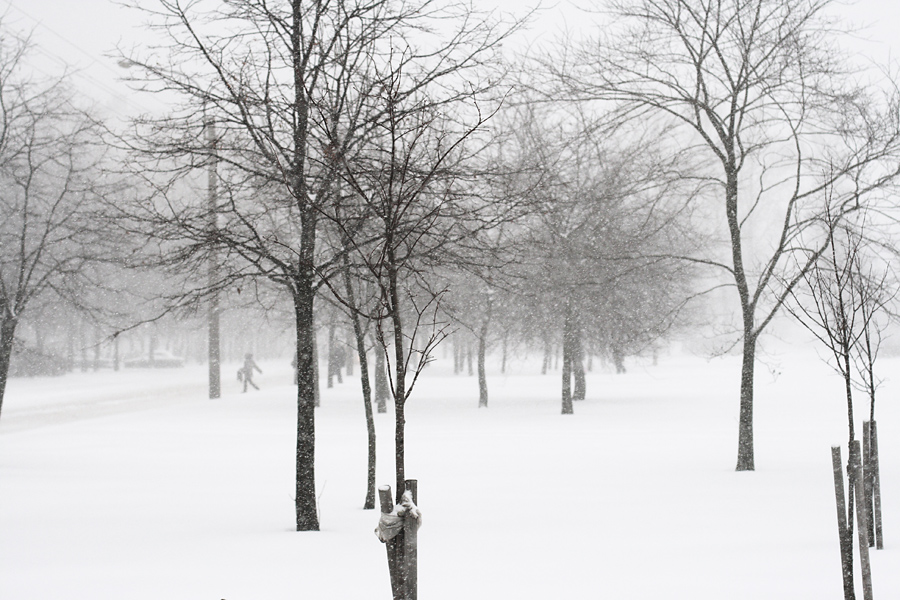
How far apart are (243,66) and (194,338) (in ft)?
213

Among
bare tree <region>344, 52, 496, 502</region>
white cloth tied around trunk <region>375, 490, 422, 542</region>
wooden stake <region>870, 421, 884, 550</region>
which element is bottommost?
wooden stake <region>870, 421, 884, 550</region>

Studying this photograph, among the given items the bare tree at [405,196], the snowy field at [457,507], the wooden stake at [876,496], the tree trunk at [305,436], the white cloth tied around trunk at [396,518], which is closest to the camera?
the white cloth tied around trunk at [396,518]

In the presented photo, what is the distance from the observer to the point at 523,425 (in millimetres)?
18125

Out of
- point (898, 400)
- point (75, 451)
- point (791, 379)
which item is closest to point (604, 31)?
point (75, 451)

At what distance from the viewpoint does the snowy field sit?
6086 mm

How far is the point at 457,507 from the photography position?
944cm

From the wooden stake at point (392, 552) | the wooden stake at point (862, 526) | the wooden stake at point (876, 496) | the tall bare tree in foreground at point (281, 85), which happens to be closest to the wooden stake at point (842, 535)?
the wooden stake at point (862, 526)

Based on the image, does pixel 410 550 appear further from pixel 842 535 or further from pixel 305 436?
pixel 305 436

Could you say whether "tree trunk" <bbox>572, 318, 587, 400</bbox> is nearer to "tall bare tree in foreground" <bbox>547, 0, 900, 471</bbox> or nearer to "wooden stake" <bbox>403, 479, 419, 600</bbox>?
"tall bare tree in foreground" <bbox>547, 0, 900, 471</bbox>

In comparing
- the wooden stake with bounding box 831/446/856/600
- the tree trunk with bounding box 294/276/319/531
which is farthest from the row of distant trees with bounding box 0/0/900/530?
the wooden stake with bounding box 831/446/856/600

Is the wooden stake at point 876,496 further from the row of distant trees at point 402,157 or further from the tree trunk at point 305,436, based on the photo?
the tree trunk at point 305,436

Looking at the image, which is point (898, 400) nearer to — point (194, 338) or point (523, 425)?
point (523, 425)

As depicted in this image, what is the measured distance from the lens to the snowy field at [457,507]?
20.0 ft

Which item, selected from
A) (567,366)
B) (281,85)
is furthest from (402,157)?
(567,366)
